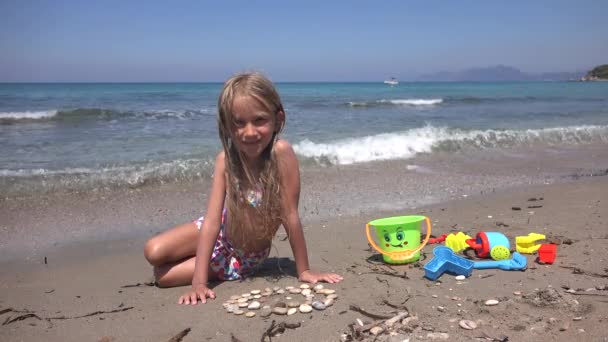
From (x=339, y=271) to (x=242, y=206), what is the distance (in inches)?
31.8

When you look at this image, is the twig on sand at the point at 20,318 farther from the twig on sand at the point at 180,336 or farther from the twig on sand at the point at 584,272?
the twig on sand at the point at 584,272

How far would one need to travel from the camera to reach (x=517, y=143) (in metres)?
10.0

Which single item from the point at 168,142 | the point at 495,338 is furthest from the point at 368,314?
the point at 168,142

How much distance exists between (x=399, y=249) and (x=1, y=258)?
3.07m

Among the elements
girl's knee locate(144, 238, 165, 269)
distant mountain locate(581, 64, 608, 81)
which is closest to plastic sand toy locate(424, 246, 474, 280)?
girl's knee locate(144, 238, 165, 269)

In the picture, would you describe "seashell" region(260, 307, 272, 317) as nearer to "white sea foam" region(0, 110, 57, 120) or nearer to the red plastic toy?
the red plastic toy

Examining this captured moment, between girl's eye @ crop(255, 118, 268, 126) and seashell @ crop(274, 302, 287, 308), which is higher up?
girl's eye @ crop(255, 118, 268, 126)

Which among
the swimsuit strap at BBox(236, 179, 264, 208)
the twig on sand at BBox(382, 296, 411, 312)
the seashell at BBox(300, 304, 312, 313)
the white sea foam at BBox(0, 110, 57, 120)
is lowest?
the seashell at BBox(300, 304, 312, 313)

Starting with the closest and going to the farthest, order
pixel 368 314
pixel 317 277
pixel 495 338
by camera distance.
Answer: pixel 495 338 < pixel 368 314 < pixel 317 277

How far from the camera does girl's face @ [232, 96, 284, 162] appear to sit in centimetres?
278

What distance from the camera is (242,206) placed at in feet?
10.3

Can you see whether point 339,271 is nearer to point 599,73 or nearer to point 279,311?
point 279,311

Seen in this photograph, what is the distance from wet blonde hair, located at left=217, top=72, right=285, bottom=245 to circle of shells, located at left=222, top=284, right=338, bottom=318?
0.45m

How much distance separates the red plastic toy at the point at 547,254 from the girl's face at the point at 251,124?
1974 mm
